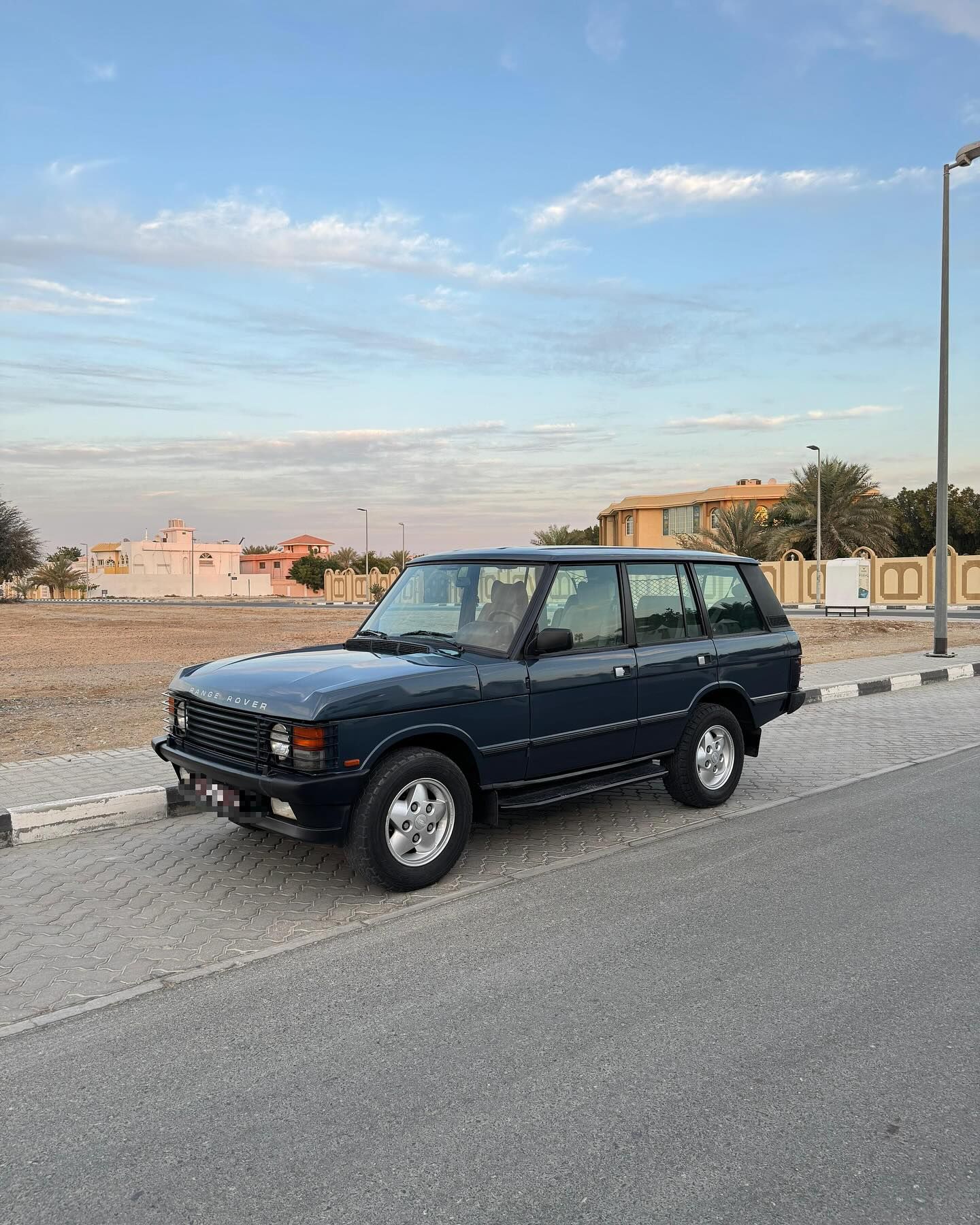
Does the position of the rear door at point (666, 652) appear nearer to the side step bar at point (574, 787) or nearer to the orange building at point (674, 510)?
the side step bar at point (574, 787)

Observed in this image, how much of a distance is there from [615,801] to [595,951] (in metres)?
3.06

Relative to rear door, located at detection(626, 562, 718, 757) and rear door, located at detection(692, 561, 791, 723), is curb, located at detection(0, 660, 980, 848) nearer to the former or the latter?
rear door, located at detection(626, 562, 718, 757)

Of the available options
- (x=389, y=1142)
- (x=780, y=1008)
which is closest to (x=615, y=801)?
(x=780, y=1008)

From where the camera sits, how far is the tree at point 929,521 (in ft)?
199

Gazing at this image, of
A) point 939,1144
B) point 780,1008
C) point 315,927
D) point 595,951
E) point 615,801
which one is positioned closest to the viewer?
point 939,1144

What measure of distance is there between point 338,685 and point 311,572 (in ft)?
366

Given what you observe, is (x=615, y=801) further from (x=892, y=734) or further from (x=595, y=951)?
(x=892, y=734)

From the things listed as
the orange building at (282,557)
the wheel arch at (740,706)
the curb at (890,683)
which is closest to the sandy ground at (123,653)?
the curb at (890,683)

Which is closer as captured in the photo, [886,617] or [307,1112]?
[307,1112]

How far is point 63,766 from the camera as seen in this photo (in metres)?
7.88

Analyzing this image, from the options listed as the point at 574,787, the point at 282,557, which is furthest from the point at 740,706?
the point at 282,557

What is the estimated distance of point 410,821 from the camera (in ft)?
16.5

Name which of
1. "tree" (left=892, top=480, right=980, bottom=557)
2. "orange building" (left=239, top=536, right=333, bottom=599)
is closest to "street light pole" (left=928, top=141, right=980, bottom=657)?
"tree" (left=892, top=480, right=980, bottom=557)

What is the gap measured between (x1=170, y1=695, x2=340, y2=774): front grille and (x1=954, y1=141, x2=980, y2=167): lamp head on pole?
52.9ft
